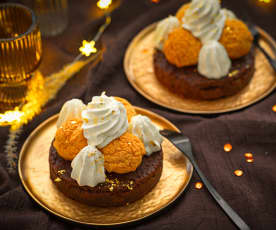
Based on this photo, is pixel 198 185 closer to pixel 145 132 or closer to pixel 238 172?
pixel 238 172

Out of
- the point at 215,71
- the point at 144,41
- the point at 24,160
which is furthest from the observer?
the point at 144,41

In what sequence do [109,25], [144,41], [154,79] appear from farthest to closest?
[109,25] < [144,41] < [154,79]

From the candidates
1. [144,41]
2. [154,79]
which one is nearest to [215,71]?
[154,79]

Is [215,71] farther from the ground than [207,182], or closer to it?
farther from the ground

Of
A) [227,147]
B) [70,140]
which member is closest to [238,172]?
[227,147]

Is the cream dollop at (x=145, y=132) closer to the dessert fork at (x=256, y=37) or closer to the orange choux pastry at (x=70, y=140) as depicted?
the orange choux pastry at (x=70, y=140)

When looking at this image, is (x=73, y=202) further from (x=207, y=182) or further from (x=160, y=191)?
(x=207, y=182)

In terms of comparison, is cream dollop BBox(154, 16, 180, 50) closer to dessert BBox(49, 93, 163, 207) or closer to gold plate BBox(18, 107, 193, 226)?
gold plate BBox(18, 107, 193, 226)
